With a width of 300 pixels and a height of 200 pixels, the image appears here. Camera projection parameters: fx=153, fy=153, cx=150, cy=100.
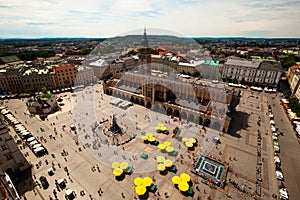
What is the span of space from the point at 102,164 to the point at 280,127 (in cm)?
6560

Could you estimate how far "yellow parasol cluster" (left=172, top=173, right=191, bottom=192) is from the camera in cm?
3357

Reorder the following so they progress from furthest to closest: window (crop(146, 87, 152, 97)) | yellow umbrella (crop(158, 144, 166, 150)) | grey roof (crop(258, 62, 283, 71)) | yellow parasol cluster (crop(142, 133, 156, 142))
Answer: grey roof (crop(258, 62, 283, 71))
window (crop(146, 87, 152, 97))
yellow parasol cluster (crop(142, 133, 156, 142))
yellow umbrella (crop(158, 144, 166, 150))

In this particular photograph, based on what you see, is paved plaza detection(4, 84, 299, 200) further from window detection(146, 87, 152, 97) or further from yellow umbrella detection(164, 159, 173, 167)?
window detection(146, 87, 152, 97)

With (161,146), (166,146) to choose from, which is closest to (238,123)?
(166,146)

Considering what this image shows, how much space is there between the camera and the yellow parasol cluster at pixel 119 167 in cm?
3774

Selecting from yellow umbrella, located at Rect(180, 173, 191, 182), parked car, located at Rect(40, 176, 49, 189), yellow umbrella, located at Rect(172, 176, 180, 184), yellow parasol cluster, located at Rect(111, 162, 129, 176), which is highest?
yellow umbrella, located at Rect(180, 173, 191, 182)

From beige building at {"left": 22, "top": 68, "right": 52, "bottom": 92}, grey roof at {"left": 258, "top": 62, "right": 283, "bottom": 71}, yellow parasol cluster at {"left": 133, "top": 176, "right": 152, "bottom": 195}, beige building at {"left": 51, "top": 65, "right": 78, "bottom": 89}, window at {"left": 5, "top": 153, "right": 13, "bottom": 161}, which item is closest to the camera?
yellow parasol cluster at {"left": 133, "top": 176, "right": 152, "bottom": 195}

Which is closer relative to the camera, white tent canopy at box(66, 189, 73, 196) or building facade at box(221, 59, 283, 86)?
white tent canopy at box(66, 189, 73, 196)

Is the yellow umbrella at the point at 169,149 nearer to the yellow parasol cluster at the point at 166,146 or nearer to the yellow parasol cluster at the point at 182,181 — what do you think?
the yellow parasol cluster at the point at 166,146

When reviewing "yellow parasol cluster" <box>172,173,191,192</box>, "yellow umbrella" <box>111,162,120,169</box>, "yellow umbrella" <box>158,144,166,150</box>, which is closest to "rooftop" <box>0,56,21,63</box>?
"yellow umbrella" <box>111,162,120,169</box>

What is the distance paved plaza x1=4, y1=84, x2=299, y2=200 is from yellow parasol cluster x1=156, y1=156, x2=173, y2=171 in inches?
56.7

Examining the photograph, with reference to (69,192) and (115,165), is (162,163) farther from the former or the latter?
(69,192)

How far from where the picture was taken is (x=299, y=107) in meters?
64.2

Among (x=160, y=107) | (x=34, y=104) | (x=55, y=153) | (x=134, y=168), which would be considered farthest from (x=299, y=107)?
(x=34, y=104)
